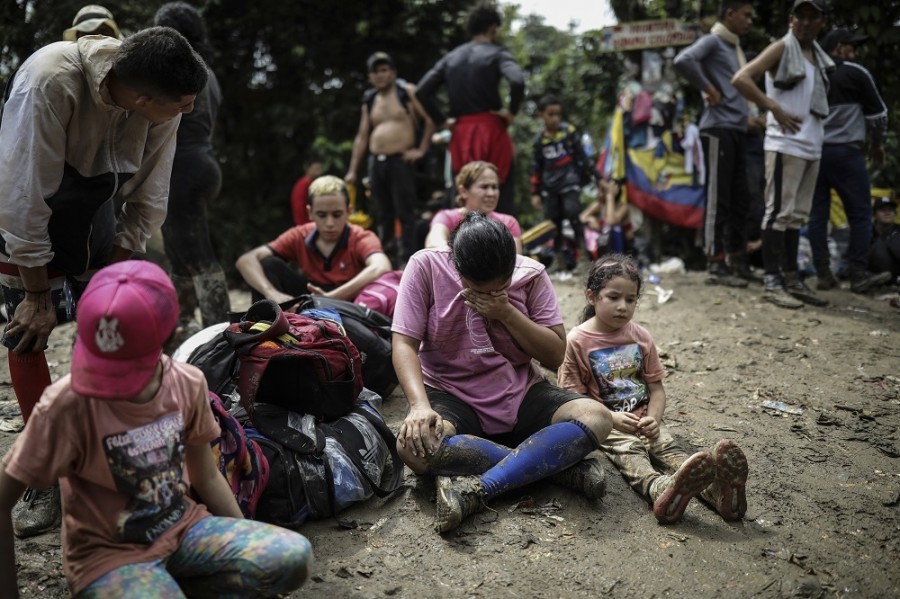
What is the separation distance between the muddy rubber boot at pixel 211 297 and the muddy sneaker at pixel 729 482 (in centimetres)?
311

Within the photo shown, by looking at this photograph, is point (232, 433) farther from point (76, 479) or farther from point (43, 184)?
point (43, 184)

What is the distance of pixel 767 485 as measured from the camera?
308 cm

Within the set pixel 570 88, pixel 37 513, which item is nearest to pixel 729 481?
pixel 37 513

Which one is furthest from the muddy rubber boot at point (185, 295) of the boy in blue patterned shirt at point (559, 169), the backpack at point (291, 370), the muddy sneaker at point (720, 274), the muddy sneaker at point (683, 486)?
the muddy sneaker at point (720, 274)

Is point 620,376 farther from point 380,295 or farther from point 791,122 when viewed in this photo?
point 791,122

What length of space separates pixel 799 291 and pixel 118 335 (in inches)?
204

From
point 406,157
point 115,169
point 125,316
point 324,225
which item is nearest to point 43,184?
point 115,169

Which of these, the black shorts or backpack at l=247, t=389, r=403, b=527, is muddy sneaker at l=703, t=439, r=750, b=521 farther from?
backpack at l=247, t=389, r=403, b=527

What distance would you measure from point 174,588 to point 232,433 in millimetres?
700

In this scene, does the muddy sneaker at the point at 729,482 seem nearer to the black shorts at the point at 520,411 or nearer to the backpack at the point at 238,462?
the black shorts at the point at 520,411

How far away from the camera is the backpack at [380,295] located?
14.1 ft

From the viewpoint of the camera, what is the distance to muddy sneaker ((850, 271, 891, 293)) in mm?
6023

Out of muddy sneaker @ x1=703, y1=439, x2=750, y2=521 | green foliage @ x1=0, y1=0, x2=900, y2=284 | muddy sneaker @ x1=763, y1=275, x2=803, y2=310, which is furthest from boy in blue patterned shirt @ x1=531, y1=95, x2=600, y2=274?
muddy sneaker @ x1=703, y1=439, x2=750, y2=521

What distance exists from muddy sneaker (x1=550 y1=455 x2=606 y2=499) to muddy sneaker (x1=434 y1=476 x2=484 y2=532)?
1.29 feet
